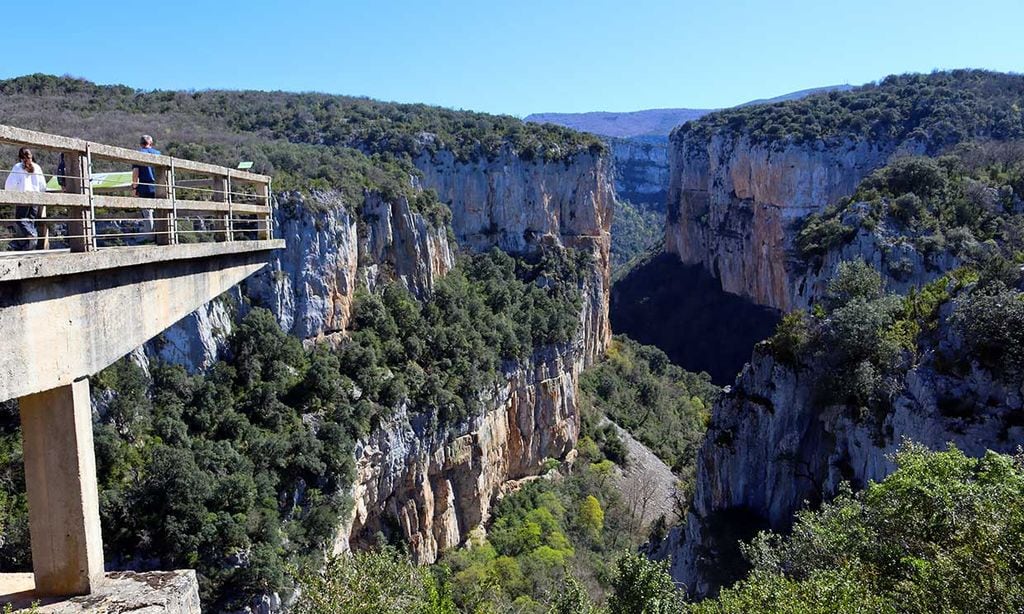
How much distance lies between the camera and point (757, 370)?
835 inches

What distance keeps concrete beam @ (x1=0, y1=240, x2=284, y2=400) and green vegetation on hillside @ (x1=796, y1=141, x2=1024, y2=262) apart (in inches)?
1048

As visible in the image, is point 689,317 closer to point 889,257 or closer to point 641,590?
point 889,257

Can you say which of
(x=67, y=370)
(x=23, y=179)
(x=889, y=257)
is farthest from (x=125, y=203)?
(x=889, y=257)

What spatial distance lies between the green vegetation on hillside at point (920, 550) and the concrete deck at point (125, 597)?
23.2 feet

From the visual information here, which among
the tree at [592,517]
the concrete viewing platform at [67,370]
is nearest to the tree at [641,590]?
the concrete viewing platform at [67,370]

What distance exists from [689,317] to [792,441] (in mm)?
52611

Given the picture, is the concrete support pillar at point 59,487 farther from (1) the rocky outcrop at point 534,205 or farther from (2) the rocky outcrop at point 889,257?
(1) the rocky outcrop at point 534,205

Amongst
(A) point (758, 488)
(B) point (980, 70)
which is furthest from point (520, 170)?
(B) point (980, 70)

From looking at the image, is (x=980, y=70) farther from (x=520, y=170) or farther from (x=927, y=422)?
(x=927, y=422)

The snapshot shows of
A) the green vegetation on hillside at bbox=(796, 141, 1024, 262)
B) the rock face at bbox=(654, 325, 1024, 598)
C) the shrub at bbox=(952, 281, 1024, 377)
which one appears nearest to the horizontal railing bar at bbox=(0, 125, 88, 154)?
the rock face at bbox=(654, 325, 1024, 598)

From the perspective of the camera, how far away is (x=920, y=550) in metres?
9.38

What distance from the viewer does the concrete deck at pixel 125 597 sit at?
583cm

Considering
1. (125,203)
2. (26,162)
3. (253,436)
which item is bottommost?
(253,436)

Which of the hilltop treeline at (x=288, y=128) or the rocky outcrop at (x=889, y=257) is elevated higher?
the hilltop treeline at (x=288, y=128)
